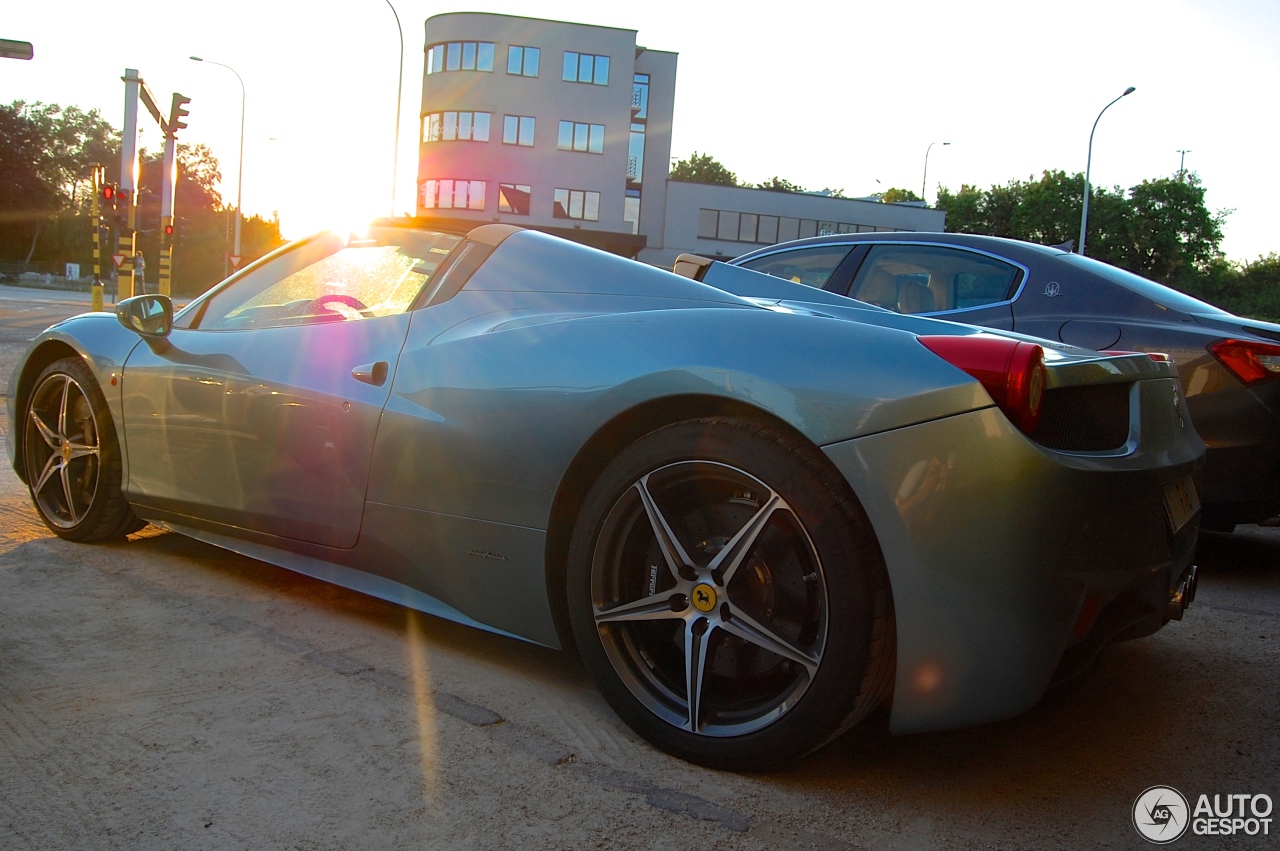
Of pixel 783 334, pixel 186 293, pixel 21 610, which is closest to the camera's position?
pixel 783 334

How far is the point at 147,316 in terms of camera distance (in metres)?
3.62

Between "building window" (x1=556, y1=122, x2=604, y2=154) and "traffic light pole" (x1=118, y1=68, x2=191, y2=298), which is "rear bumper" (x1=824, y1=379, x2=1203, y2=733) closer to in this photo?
"traffic light pole" (x1=118, y1=68, x2=191, y2=298)

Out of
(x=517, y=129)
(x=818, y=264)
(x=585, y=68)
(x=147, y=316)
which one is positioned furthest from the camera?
(x=585, y=68)

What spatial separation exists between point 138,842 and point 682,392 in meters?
1.35

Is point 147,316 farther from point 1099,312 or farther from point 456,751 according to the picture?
point 1099,312

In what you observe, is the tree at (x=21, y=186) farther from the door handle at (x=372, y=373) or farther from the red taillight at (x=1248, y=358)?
the red taillight at (x=1248, y=358)

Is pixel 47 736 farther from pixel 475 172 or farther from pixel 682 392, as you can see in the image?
pixel 475 172

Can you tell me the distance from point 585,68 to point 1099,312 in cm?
4620

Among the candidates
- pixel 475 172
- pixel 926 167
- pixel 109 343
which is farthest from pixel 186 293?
pixel 109 343

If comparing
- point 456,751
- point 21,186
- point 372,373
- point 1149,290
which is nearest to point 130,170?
point 372,373

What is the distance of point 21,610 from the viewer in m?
3.08

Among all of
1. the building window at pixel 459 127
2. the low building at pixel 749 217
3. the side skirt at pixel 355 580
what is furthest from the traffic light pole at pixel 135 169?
the low building at pixel 749 217

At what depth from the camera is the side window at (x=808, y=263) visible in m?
5.62

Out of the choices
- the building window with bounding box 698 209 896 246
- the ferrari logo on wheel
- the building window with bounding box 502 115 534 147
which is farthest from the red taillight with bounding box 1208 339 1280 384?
the building window with bounding box 502 115 534 147
